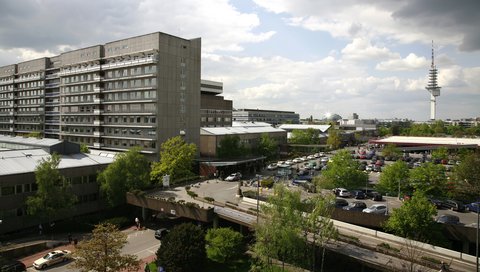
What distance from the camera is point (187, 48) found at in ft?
250

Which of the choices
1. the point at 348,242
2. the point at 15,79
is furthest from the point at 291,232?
the point at 15,79

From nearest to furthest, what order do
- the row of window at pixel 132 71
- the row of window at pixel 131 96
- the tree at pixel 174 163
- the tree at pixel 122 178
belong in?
1. the tree at pixel 122 178
2. the tree at pixel 174 163
3. the row of window at pixel 132 71
4. the row of window at pixel 131 96

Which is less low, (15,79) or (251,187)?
(15,79)

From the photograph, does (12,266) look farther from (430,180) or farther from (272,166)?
(272,166)

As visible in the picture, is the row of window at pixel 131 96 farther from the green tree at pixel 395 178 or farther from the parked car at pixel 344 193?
the green tree at pixel 395 178

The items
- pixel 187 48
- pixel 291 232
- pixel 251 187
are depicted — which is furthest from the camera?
pixel 187 48

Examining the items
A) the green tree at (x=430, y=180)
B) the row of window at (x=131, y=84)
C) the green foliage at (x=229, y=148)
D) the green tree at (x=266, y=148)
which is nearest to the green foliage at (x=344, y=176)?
the green tree at (x=430, y=180)

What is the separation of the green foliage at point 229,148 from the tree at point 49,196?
39.6m

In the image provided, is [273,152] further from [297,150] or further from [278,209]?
[278,209]

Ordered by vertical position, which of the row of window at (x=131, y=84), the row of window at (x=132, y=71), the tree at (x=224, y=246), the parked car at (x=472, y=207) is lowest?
the tree at (x=224, y=246)

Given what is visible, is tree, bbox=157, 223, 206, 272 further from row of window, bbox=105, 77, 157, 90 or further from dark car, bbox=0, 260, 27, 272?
row of window, bbox=105, 77, 157, 90

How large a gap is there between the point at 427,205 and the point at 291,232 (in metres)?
15.5

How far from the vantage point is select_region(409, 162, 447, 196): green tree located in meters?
51.2

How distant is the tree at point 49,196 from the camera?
44.6 m
